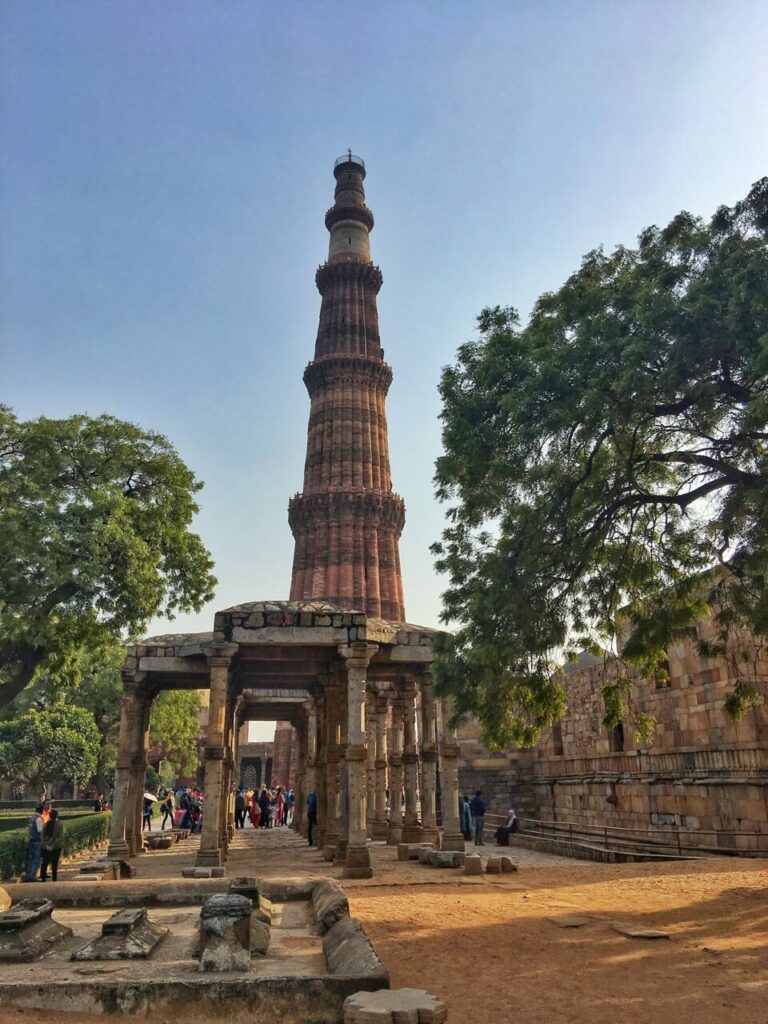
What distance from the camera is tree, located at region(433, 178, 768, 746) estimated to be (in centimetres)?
870

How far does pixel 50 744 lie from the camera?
3148 cm

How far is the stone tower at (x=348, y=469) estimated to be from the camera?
36028mm

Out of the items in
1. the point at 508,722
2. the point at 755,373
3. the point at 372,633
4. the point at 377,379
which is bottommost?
the point at 508,722

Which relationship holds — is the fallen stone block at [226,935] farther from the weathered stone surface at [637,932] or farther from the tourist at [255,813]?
the tourist at [255,813]

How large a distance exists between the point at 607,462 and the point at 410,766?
30.7 ft

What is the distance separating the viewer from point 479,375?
34.0ft

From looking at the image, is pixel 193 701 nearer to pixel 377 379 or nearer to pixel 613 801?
pixel 377 379

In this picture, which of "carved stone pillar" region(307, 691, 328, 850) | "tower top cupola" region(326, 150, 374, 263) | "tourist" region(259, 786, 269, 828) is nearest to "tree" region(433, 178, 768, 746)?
"carved stone pillar" region(307, 691, 328, 850)

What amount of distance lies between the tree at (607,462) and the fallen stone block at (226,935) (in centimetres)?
505

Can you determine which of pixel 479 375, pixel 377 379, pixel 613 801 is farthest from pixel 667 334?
pixel 377 379

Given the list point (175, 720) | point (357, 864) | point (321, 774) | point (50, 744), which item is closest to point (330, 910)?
point (357, 864)

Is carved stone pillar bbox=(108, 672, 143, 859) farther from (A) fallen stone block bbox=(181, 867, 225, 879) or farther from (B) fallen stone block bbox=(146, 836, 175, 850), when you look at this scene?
(B) fallen stone block bbox=(146, 836, 175, 850)

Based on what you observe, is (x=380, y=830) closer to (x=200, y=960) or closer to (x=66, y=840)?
(x=66, y=840)

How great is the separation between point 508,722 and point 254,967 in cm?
646
